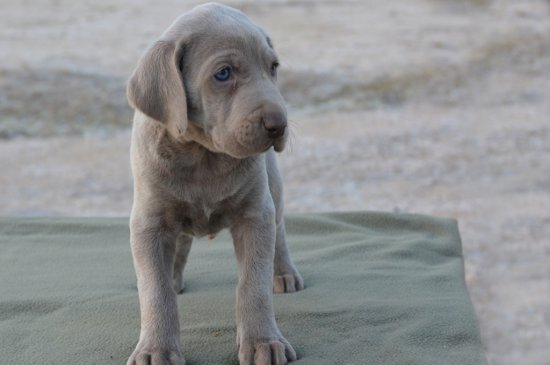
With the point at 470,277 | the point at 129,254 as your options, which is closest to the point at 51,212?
the point at 129,254

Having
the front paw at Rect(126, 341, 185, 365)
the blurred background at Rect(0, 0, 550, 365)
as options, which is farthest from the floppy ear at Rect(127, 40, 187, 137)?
the blurred background at Rect(0, 0, 550, 365)

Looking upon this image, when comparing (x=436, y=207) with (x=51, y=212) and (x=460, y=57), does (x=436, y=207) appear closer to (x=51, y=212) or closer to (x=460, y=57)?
(x=51, y=212)

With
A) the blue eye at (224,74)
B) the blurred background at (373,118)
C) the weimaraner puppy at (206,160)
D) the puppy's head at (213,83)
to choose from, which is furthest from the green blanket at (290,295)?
the blue eye at (224,74)

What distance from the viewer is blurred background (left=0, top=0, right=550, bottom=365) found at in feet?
22.6

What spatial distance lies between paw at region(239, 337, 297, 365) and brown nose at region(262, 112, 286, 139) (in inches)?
32.5

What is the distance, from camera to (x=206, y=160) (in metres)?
3.93

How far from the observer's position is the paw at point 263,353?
3654mm

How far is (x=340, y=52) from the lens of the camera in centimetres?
1428

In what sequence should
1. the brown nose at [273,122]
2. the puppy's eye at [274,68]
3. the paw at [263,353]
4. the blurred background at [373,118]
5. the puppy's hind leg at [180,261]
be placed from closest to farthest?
the brown nose at [273,122] → the paw at [263,353] → the puppy's eye at [274,68] → the puppy's hind leg at [180,261] → the blurred background at [373,118]

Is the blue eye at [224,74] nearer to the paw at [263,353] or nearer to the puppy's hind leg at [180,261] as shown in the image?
the paw at [263,353]

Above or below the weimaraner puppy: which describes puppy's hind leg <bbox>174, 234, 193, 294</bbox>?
below

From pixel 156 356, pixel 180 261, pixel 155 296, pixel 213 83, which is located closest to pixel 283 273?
pixel 180 261

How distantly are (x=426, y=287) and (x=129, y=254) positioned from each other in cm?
179

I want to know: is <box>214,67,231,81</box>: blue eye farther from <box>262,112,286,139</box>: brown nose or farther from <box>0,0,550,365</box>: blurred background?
<box>0,0,550,365</box>: blurred background
